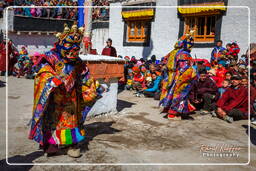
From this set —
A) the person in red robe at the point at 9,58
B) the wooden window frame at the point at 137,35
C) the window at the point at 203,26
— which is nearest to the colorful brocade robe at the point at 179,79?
the window at the point at 203,26

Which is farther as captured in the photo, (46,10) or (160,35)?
(46,10)

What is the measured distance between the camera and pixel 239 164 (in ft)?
12.9

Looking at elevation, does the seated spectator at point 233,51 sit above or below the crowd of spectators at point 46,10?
A: below

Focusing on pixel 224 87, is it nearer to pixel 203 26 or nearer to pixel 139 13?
pixel 203 26

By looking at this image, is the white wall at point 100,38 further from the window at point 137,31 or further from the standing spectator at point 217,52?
the standing spectator at point 217,52

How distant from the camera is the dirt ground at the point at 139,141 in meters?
3.85

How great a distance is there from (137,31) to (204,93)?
7.01 metres

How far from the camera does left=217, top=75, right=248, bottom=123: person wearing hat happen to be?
645 cm

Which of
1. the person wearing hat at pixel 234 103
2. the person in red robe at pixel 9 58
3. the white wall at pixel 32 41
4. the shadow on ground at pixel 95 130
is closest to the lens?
the shadow on ground at pixel 95 130

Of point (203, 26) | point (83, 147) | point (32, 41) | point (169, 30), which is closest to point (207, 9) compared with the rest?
point (203, 26)

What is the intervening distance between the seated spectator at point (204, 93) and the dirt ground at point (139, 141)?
49cm

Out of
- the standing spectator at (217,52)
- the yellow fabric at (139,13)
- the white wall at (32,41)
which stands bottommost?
the standing spectator at (217,52)

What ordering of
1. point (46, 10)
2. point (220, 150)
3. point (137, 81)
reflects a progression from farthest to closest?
point (46, 10)
point (137, 81)
point (220, 150)

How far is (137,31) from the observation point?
13.6m
